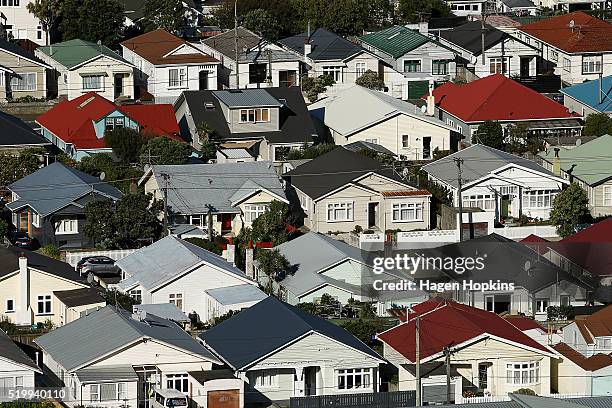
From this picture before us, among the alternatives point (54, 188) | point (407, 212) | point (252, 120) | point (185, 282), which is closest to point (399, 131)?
point (252, 120)

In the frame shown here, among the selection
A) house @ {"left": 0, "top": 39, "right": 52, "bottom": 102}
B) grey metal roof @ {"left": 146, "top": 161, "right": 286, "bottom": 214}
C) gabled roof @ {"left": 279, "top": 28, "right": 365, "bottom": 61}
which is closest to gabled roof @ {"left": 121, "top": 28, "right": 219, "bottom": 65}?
house @ {"left": 0, "top": 39, "right": 52, "bottom": 102}

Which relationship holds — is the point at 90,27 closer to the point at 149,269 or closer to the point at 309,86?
the point at 309,86

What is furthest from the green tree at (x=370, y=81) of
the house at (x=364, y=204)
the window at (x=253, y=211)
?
the window at (x=253, y=211)

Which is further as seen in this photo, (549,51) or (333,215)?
(549,51)

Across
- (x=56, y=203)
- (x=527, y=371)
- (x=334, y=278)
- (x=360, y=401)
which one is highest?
(x=56, y=203)

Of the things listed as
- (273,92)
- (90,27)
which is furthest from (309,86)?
(90,27)

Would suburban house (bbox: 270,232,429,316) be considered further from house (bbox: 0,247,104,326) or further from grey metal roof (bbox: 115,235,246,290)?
house (bbox: 0,247,104,326)

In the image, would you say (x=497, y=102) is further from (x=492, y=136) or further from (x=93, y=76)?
(x=93, y=76)
